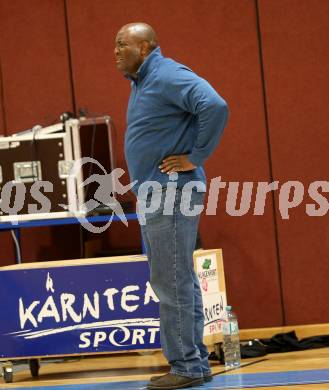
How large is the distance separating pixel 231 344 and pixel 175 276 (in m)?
1.09

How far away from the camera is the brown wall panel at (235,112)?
5.48 meters

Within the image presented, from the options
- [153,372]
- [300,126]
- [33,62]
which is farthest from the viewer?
[33,62]

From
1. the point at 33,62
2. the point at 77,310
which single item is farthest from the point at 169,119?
the point at 33,62

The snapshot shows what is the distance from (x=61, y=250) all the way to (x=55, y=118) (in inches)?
34.7

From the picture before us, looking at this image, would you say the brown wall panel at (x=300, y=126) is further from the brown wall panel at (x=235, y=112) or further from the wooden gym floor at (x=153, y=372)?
the wooden gym floor at (x=153, y=372)

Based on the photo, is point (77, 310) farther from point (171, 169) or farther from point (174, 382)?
point (171, 169)

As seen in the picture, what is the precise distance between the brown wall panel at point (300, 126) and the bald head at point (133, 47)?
6.23ft

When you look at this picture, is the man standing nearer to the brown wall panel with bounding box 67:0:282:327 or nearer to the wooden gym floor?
the wooden gym floor

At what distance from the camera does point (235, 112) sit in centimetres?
550

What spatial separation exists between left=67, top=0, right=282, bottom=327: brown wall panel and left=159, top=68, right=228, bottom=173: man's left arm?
76.6 inches

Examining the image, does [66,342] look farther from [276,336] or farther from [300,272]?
[300,272]

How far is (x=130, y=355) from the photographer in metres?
5.29

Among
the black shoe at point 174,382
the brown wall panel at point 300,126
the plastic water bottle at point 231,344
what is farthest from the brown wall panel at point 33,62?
the black shoe at point 174,382

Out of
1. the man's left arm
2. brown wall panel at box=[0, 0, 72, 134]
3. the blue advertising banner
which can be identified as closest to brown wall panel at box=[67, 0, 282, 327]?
brown wall panel at box=[0, 0, 72, 134]
